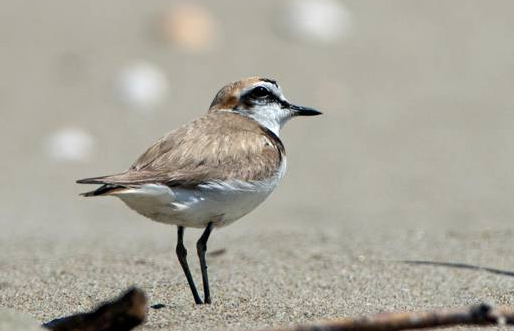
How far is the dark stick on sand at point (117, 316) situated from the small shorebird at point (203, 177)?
80cm

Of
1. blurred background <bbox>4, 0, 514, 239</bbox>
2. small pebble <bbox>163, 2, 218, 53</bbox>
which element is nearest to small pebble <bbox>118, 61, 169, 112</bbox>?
blurred background <bbox>4, 0, 514, 239</bbox>

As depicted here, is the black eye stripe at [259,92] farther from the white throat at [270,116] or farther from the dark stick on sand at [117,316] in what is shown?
the dark stick on sand at [117,316]

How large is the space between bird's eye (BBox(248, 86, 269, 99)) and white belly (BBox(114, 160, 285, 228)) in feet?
2.44

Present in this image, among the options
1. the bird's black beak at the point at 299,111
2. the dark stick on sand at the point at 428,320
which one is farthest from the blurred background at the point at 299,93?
the dark stick on sand at the point at 428,320

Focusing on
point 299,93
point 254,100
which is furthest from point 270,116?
point 299,93

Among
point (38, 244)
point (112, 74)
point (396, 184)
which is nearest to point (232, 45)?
point (112, 74)

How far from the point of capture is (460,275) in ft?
16.1

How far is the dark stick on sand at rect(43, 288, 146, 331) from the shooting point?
309cm

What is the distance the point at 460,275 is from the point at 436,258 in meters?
0.50

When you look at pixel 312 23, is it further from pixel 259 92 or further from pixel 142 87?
pixel 259 92

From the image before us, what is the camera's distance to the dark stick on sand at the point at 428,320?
9.29ft

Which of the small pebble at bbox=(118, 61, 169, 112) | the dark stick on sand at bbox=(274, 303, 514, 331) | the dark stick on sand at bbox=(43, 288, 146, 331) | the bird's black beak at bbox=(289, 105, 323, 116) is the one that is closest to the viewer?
the dark stick on sand at bbox=(274, 303, 514, 331)

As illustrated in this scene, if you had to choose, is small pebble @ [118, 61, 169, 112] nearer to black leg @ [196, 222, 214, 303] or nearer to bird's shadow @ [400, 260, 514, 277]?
bird's shadow @ [400, 260, 514, 277]

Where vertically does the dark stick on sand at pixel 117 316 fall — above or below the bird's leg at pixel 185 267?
below
